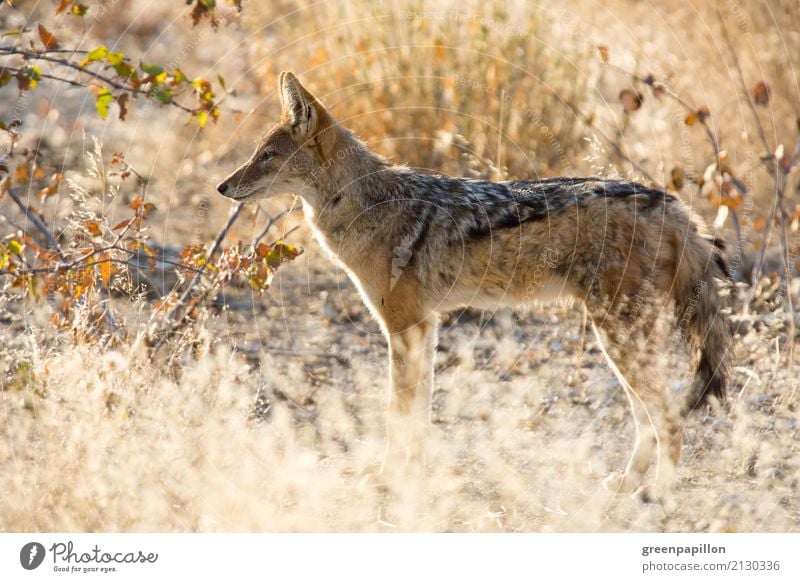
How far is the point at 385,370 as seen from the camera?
7.25 metres

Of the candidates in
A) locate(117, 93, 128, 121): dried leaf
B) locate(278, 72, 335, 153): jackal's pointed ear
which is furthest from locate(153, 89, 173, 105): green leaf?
locate(278, 72, 335, 153): jackal's pointed ear

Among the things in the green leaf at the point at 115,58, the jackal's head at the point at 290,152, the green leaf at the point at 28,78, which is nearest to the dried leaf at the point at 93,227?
the jackal's head at the point at 290,152

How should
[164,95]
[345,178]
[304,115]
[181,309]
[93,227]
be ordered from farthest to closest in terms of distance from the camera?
[181,309]
[345,178]
[304,115]
[93,227]
[164,95]

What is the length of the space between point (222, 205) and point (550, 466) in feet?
19.0

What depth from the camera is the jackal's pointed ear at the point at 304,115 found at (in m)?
5.73

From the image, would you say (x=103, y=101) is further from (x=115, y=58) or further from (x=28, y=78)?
(x=28, y=78)

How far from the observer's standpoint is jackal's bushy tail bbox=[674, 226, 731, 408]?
5.44 meters

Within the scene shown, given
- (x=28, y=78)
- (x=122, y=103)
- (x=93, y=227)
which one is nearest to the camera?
(x=28, y=78)

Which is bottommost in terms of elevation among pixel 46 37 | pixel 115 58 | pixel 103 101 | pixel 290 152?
pixel 290 152

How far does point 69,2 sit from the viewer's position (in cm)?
494

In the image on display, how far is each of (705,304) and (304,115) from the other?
2.64 m

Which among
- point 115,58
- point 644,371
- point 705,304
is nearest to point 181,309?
point 115,58

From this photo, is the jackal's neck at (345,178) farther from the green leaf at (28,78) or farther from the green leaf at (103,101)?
the green leaf at (28,78)

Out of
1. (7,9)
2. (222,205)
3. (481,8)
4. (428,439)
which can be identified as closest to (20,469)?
(428,439)
